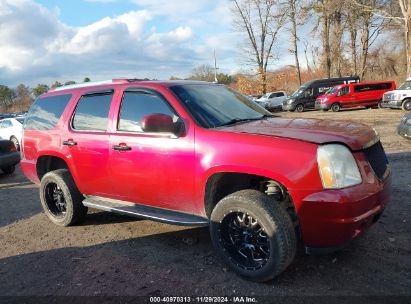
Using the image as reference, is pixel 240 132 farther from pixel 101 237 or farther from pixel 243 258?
pixel 101 237

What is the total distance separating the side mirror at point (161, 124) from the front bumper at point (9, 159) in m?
7.71

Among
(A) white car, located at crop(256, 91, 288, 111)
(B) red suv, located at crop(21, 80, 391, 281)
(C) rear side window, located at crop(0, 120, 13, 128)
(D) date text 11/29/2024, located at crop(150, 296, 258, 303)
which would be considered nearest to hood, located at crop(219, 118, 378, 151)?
(B) red suv, located at crop(21, 80, 391, 281)

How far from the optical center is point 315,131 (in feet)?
11.8

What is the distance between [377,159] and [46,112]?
442 centimetres

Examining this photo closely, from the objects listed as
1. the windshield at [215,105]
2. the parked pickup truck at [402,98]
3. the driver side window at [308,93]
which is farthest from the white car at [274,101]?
the windshield at [215,105]

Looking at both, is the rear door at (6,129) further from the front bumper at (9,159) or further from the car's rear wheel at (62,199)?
the car's rear wheel at (62,199)

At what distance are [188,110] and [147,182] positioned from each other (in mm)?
897

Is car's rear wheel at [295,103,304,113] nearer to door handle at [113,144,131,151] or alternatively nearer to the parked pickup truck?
the parked pickup truck

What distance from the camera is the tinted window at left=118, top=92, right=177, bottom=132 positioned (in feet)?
14.1

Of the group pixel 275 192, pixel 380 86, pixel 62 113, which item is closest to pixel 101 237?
pixel 62 113

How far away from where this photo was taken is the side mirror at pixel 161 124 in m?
3.86

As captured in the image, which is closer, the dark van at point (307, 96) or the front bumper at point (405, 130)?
the front bumper at point (405, 130)

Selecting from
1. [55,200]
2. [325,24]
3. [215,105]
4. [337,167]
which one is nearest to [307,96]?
[325,24]

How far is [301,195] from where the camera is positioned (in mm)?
3266
